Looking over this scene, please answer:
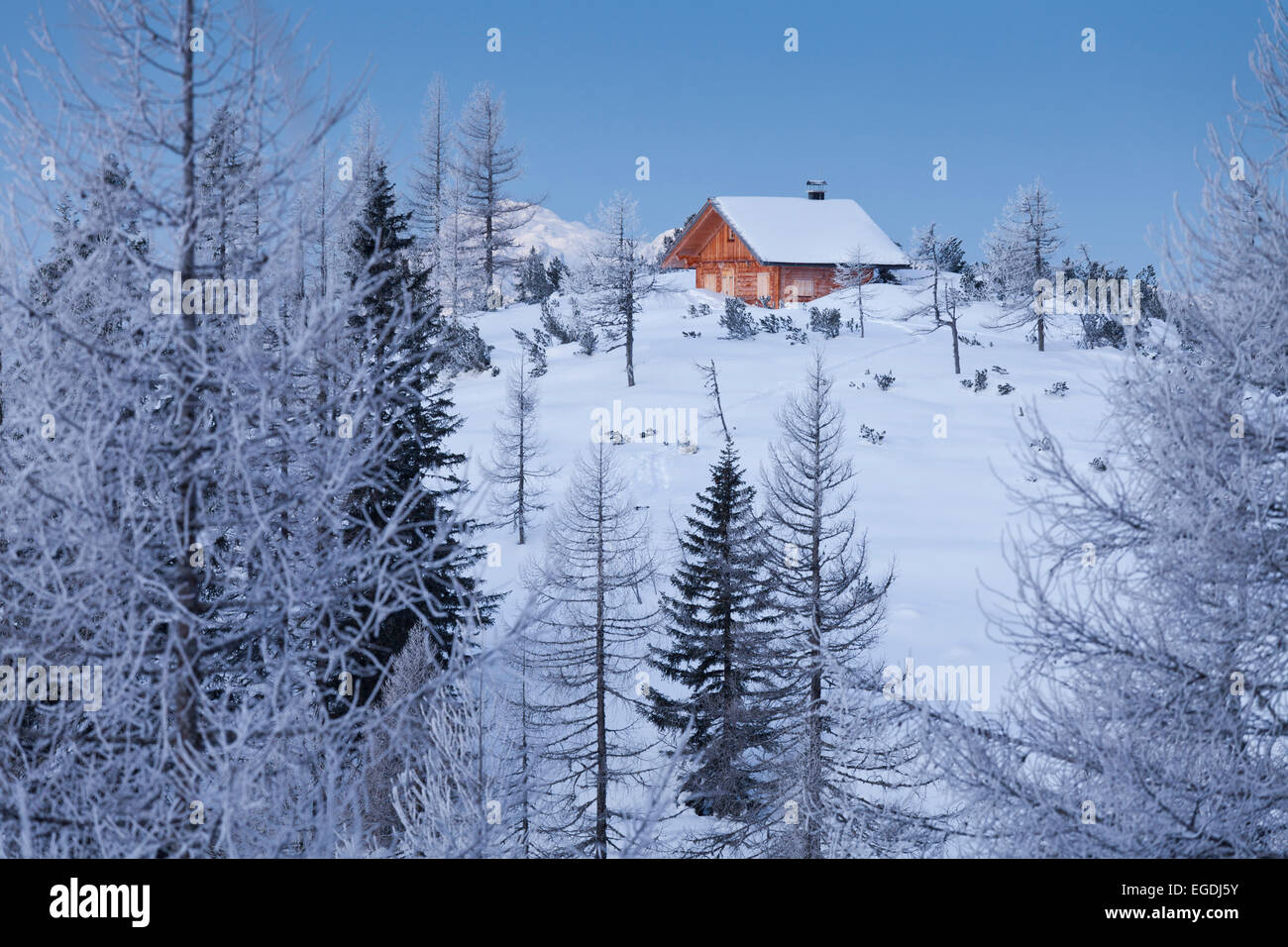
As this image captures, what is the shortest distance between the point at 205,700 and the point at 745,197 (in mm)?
42846

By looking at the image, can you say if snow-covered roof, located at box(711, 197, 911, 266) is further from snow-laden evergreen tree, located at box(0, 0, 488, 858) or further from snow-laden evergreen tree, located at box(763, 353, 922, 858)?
snow-laden evergreen tree, located at box(0, 0, 488, 858)

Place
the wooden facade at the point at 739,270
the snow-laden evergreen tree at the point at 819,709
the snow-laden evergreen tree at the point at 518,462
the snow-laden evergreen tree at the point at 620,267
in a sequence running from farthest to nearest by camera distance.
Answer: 1. the wooden facade at the point at 739,270
2. the snow-laden evergreen tree at the point at 620,267
3. the snow-laden evergreen tree at the point at 518,462
4. the snow-laden evergreen tree at the point at 819,709

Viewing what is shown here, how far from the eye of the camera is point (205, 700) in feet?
16.3

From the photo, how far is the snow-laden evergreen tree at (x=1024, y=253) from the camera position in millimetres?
35156

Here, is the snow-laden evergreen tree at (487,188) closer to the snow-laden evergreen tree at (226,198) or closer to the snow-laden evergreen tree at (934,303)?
the snow-laden evergreen tree at (934,303)

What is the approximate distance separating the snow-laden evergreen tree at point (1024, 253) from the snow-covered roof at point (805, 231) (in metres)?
5.57

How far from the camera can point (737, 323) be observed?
117 feet

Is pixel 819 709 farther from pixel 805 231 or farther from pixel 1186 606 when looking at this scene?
pixel 805 231

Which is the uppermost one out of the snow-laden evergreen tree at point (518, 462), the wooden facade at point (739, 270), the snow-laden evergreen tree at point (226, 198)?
the wooden facade at point (739, 270)

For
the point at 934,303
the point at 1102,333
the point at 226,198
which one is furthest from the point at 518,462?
the point at 1102,333

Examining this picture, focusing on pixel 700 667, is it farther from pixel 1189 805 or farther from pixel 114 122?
pixel 114 122

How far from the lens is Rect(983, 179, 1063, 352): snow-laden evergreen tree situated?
35.2 meters

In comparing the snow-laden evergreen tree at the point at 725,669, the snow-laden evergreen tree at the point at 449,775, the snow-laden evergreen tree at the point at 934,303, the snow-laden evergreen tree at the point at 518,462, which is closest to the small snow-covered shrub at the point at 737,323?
the snow-laden evergreen tree at the point at 934,303

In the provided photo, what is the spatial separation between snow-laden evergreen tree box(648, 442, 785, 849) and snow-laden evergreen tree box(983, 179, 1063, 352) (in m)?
23.4
